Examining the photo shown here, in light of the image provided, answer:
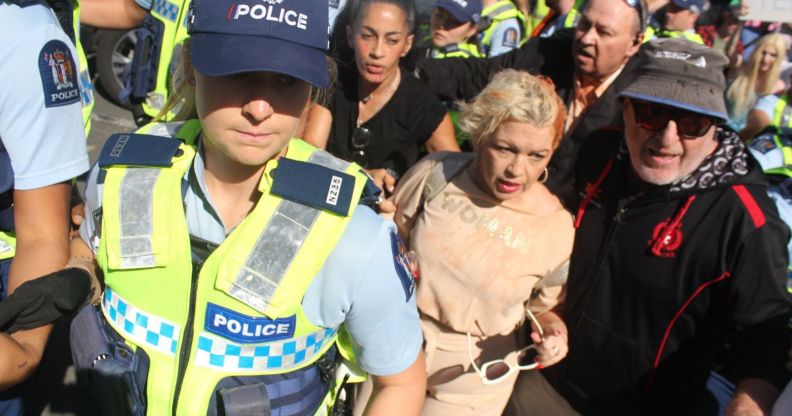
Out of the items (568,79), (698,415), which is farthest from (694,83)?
(698,415)

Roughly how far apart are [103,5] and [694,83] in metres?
2.61

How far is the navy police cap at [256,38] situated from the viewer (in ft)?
4.23

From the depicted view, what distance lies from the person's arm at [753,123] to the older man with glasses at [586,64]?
210cm

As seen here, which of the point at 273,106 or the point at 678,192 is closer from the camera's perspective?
the point at 273,106

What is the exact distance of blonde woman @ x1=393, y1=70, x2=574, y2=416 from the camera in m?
2.33

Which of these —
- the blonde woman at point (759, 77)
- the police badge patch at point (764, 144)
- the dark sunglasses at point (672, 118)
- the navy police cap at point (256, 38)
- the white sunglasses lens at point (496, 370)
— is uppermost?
the navy police cap at point (256, 38)

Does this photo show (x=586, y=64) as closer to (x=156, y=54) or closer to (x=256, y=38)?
(x=256, y=38)

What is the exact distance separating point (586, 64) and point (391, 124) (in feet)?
2.86

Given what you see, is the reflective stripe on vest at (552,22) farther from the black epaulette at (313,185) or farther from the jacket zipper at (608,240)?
the black epaulette at (313,185)

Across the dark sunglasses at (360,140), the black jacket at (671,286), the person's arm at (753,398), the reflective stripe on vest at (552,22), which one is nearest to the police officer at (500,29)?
the reflective stripe on vest at (552,22)

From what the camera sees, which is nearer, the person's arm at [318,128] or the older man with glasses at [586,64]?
the older man with glasses at [586,64]

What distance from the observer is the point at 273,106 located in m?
1.35

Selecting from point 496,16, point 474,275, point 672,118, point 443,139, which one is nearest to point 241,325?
point 474,275

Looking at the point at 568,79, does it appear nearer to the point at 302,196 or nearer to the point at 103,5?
the point at 302,196
